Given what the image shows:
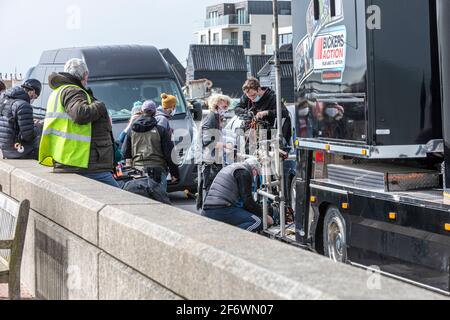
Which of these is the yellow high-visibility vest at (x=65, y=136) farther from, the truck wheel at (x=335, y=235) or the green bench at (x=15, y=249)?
the truck wheel at (x=335, y=235)

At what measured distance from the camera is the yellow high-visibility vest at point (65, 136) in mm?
9094

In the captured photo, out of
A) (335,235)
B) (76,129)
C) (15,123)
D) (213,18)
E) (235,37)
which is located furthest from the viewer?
(213,18)

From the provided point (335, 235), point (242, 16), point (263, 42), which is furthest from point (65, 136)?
point (263, 42)

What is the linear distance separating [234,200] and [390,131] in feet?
5.61

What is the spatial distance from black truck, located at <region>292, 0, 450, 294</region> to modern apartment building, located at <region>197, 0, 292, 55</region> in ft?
438

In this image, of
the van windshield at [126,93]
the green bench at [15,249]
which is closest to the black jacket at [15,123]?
the green bench at [15,249]

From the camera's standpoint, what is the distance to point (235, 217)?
32.8 feet

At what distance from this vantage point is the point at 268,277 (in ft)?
12.8

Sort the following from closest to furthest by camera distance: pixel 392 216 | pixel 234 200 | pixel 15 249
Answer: pixel 15 249 < pixel 392 216 < pixel 234 200

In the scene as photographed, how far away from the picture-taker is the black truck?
841cm


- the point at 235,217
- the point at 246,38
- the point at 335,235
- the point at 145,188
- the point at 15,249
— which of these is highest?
the point at 246,38

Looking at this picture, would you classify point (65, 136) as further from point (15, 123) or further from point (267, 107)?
point (267, 107)

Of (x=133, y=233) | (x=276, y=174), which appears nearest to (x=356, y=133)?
(x=276, y=174)

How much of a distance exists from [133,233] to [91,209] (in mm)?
931
